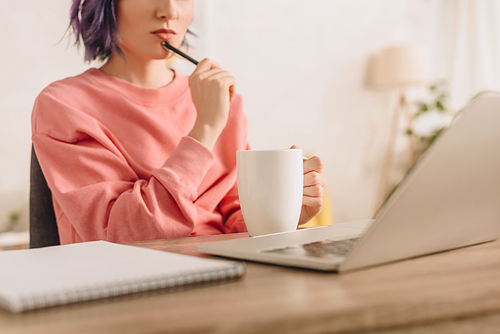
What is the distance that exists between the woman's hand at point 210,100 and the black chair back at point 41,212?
0.34 m

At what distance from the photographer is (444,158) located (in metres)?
0.32

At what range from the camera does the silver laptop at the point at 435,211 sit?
0.32m

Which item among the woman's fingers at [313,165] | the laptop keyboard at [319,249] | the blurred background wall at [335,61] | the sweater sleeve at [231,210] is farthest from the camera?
the blurred background wall at [335,61]

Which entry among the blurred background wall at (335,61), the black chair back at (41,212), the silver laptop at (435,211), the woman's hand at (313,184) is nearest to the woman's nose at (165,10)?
the black chair back at (41,212)

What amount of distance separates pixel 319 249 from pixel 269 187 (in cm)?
20

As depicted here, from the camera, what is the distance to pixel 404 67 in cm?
323

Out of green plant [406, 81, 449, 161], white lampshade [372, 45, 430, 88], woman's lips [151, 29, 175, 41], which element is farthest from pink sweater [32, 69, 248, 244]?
green plant [406, 81, 449, 161]

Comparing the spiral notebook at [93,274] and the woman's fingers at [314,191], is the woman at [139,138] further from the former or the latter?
the spiral notebook at [93,274]

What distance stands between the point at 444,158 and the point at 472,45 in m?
3.86

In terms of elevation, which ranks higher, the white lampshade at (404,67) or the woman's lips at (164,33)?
the white lampshade at (404,67)

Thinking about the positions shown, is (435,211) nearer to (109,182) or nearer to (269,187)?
(269,187)

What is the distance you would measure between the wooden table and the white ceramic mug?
26cm

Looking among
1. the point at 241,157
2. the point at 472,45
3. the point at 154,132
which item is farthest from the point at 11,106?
the point at 472,45

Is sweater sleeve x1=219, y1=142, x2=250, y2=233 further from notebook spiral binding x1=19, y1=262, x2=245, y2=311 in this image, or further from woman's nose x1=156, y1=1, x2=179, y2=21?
notebook spiral binding x1=19, y1=262, x2=245, y2=311
